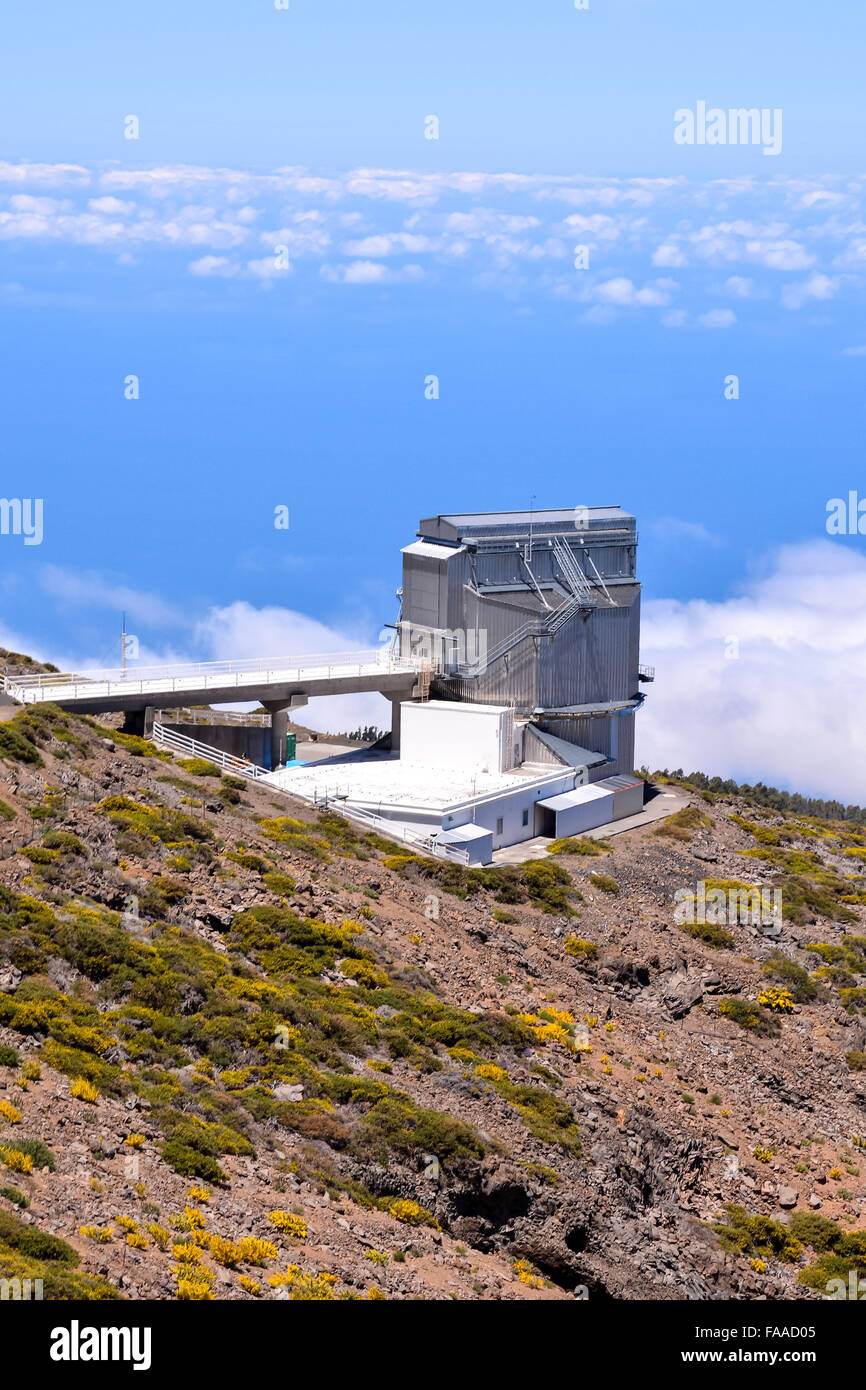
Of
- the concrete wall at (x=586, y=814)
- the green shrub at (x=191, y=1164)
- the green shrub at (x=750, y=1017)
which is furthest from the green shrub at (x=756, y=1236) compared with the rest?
the concrete wall at (x=586, y=814)

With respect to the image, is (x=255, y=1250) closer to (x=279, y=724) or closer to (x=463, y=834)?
(x=463, y=834)

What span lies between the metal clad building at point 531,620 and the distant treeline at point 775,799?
3827cm

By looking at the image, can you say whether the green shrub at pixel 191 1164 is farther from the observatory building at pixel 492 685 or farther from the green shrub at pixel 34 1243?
the observatory building at pixel 492 685

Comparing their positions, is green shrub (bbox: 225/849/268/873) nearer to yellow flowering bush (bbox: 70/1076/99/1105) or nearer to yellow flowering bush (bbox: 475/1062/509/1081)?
yellow flowering bush (bbox: 475/1062/509/1081)

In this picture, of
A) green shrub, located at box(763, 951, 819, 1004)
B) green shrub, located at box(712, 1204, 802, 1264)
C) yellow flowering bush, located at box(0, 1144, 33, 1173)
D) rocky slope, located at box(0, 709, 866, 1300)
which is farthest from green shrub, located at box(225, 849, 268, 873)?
yellow flowering bush, located at box(0, 1144, 33, 1173)

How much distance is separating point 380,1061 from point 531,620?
29123 mm

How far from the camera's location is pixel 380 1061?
32.8 meters

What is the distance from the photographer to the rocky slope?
2370 cm

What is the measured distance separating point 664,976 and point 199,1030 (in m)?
20.7

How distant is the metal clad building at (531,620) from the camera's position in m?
59.8

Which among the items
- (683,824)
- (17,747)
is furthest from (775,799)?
(17,747)
